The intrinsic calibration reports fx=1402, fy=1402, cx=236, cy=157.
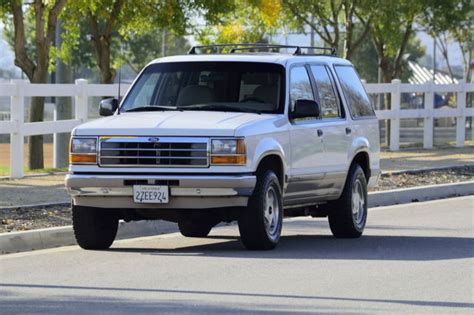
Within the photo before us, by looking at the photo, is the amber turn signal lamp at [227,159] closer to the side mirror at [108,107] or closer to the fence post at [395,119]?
the side mirror at [108,107]

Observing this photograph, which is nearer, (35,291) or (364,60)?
(35,291)

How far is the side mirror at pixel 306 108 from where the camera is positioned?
Result: 13.9 metres

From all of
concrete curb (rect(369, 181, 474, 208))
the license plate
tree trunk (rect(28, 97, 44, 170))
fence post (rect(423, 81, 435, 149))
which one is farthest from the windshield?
fence post (rect(423, 81, 435, 149))

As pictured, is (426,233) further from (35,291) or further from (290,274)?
(35,291)

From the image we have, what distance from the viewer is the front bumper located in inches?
502

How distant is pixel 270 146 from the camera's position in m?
13.3

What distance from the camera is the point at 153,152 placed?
1298 centimetres

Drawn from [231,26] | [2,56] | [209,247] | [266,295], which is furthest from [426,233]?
[2,56]

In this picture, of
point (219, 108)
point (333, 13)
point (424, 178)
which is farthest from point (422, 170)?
point (333, 13)

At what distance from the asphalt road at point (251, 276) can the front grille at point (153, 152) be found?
2.89 feet

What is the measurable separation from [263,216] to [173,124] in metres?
1.20

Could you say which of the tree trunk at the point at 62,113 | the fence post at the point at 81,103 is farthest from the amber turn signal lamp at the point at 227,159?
the tree trunk at the point at 62,113

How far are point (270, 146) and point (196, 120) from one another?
75 cm

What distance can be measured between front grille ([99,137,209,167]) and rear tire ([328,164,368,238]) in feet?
8.90
